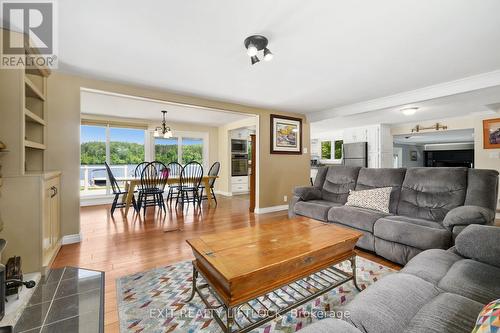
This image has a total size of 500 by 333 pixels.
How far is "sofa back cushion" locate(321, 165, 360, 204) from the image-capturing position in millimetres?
3385

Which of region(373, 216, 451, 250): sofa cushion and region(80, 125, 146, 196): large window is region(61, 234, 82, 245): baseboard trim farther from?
region(373, 216, 451, 250): sofa cushion

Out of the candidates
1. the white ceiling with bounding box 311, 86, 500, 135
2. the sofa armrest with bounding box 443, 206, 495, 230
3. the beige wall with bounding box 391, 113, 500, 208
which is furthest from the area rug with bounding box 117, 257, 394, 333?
the beige wall with bounding box 391, 113, 500, 208

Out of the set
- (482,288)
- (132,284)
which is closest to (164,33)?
(132,284)

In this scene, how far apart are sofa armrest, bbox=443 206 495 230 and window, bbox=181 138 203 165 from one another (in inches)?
243

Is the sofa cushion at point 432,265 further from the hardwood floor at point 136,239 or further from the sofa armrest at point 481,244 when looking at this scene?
the hardwood floor at point 136,239

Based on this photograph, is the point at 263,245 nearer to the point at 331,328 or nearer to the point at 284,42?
the point at 331,328

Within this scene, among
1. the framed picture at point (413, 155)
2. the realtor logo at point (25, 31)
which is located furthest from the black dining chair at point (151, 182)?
the framed picture at point (413, 155)

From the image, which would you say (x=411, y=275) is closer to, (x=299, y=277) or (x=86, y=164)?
(x=299, y=277)

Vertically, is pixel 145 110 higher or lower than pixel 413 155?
higher

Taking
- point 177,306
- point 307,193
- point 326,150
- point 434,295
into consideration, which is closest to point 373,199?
point 307,193

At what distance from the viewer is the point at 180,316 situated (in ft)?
4.99

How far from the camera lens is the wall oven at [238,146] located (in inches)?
280

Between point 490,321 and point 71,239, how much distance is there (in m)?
3.79

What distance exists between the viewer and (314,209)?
311cm
